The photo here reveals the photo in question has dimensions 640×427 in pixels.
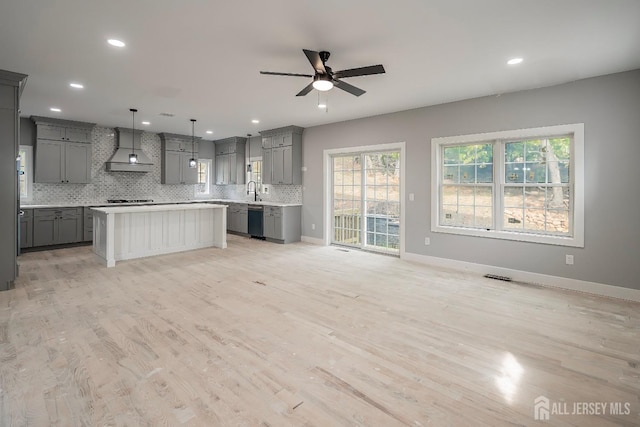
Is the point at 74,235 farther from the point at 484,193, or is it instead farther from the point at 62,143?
the point at 484,193

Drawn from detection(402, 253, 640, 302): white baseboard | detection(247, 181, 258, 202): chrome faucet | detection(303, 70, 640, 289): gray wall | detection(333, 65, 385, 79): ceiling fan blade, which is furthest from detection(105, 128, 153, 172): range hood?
detection(402, 253, 640, 302): white baseboard

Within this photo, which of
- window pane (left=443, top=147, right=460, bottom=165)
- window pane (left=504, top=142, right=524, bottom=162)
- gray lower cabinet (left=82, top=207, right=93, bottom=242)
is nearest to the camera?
window pane (left=504, top=142, right=524, bottom=162)

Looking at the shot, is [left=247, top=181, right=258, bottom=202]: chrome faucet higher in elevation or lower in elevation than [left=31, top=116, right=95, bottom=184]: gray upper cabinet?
lower

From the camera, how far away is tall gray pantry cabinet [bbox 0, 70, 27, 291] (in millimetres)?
3914

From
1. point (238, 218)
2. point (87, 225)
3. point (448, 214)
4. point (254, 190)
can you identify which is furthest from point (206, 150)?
point (448, 214)

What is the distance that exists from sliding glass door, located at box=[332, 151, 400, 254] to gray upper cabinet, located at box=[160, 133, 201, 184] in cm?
436

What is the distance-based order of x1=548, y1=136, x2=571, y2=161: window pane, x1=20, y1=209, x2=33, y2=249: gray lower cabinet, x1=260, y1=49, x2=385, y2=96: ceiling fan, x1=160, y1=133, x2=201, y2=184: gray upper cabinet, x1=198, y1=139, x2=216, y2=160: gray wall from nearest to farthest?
1. x1=260, y1=49, x2=385, y2=96: ceiling fan
2. x1=548, y1=136, x2=571, y2=161: window pane
3. x1=20, y1=209, x2=33, y2=249: gray lower cabinet
4. x1=160, y1=133, x2=201, y2=184: gray upper cabinet
5. x1=198, y1=139, x2=216, y2=160: gray wall

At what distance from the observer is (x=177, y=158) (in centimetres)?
883

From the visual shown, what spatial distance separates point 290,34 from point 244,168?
6.63 metres

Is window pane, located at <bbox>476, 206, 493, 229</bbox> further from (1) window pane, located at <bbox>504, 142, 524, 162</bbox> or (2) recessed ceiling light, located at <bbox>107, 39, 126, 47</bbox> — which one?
(2) recessed ceiling light, located at <bbox>107, 39, 126, 47</bbox>

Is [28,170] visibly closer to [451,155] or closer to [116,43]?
[116,43]

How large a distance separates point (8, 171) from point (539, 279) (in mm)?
7011

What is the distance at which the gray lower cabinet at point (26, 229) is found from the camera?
20.2 ft

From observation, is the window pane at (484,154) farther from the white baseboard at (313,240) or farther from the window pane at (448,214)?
the white baseboard at (313,240)
